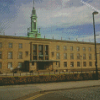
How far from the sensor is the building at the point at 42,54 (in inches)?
1854

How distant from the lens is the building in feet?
155

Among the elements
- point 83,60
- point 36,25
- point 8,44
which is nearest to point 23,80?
point 8,44

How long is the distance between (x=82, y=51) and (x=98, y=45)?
32.2ft

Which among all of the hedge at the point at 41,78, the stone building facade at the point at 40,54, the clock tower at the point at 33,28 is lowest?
the hedge at the point at 41,78

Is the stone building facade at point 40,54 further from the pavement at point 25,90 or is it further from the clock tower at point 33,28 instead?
the pavement at point 25,90

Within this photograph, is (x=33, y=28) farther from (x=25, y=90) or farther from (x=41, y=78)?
(x=25, y=90)

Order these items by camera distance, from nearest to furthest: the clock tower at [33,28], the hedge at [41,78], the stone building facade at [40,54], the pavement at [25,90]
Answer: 1. the pavement at [25,90]
2. the hedge at [41,78]
3. the stone building facade at [40,54]
4. the clock tower at [33,28]

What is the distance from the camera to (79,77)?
2234 cm

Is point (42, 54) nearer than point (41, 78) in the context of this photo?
No

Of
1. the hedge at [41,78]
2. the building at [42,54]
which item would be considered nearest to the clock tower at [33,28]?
the building at [42,54]

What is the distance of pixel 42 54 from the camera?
5156cm

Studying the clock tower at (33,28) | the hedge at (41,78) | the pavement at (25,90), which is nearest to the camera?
the pavement at (25,90)

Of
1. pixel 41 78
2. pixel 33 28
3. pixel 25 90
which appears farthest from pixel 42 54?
pixel 25 90

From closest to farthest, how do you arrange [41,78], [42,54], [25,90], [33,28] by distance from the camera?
[25,90], [41,78], [42,54], [33,28]
